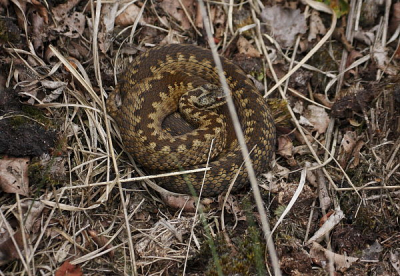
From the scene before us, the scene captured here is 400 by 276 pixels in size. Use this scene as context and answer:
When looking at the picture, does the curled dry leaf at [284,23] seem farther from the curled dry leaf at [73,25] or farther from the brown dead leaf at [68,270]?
the brown dead leaf at [68,270]

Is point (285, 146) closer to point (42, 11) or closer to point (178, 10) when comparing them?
point (178, 10)

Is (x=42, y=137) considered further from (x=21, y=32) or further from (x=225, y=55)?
(x=225, y=55)

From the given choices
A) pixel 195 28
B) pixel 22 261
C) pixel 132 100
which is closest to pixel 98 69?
pixel 132 100

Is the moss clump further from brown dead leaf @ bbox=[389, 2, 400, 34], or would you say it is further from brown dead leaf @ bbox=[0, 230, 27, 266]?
brown dead leaf @ bbox=[389, 2, 400, 34]

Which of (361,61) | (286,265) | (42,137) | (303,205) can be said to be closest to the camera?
(286,265)

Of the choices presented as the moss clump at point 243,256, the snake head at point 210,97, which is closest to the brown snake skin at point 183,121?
the snake head at point 210,97

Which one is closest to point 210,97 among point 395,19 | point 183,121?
point 183,121
